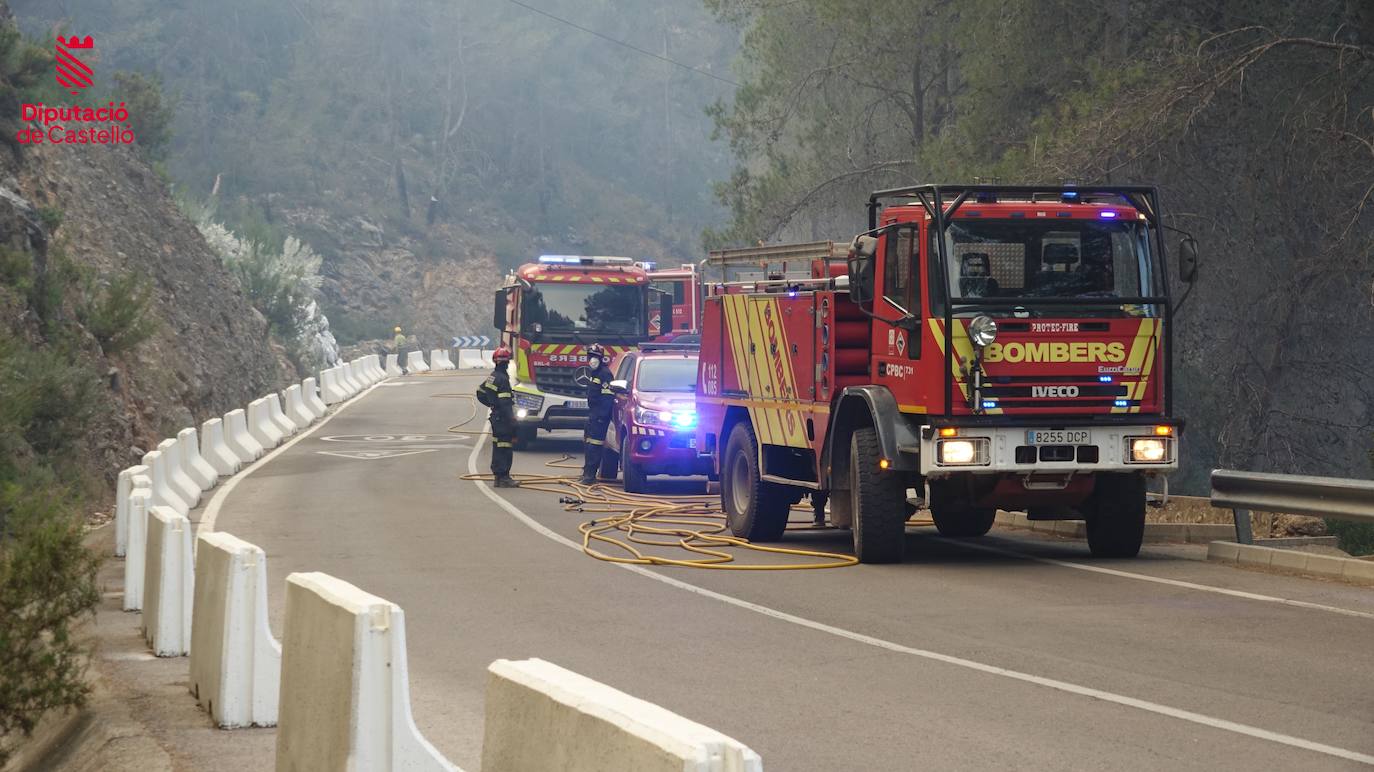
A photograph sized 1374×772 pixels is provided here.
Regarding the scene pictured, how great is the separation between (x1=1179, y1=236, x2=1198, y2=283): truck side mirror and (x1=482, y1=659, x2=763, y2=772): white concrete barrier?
394 inches

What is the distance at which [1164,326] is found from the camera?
13.8m

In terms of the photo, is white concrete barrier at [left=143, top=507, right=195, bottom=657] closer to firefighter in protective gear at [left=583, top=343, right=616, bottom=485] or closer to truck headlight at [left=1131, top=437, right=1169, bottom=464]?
truck headlight at [left=1131, top=437, right=1169, bottom=464]

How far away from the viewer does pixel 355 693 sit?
18.7 feet

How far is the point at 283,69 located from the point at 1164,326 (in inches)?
3385

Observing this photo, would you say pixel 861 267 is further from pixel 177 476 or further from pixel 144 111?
pixel 144 111

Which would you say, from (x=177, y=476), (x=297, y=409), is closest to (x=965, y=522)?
(x=177, y=476)

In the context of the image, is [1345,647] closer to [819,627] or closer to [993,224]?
[819,627]

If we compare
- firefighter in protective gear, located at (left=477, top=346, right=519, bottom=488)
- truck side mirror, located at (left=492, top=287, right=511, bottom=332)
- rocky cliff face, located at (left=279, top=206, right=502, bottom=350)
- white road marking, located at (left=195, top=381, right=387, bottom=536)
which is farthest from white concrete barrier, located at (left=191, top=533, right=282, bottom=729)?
rocky cliff face, located at (left=279, top=206, right=502, bottom=350)

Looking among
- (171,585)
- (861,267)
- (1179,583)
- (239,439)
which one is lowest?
(1179,583)

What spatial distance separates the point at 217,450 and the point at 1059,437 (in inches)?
585

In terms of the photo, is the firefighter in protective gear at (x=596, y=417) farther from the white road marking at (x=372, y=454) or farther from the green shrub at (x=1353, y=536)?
the green shrub at (x=1353, y=536)

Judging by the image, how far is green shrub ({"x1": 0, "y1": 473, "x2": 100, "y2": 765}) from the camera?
817cm

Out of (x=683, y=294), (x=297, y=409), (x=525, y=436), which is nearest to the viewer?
(x=525, y=436)

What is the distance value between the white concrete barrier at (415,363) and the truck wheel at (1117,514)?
4670 cm
